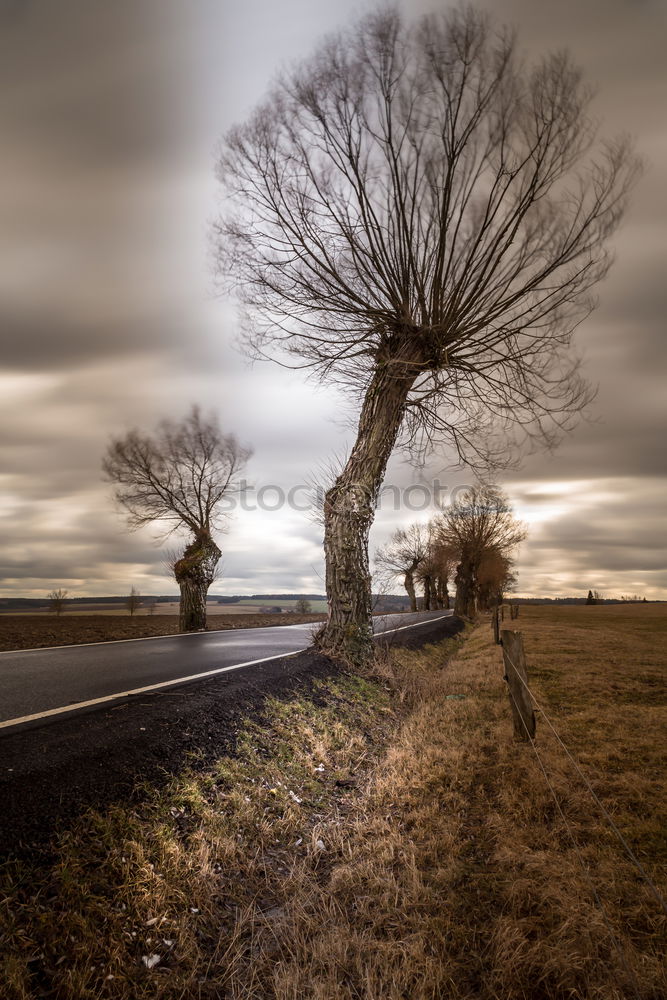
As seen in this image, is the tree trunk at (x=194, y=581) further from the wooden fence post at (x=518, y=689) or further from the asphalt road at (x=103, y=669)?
the wooden fence post at (x=518, y=689)

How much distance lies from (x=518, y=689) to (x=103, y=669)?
5475 mm

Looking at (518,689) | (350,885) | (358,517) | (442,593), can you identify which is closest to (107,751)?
(350,885)

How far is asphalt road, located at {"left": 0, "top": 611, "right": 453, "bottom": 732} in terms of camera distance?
5.11 metres

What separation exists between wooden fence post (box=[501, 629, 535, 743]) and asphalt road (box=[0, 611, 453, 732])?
12.2 feet

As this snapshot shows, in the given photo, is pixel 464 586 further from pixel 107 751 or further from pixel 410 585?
pixel 107 751

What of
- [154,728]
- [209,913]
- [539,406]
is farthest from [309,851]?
[539,406]

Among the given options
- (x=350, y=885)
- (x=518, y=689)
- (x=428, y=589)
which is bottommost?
(x=428, y=589)

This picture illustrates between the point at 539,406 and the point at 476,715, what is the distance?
20.3 feet

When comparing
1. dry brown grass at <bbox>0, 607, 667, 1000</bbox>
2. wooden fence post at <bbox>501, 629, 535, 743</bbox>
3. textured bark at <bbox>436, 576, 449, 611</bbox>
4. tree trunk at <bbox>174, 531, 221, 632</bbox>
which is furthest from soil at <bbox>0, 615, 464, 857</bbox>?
textured bark at <bbox>436, 576, 449, 611</bbox>

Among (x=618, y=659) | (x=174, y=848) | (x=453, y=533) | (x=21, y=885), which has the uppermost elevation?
(x=453, y=533)

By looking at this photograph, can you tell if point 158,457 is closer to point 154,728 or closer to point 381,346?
point 381,346

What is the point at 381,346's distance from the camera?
10.2m

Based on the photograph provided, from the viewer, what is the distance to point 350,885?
3.45 metres

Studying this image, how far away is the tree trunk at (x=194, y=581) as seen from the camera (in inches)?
713
